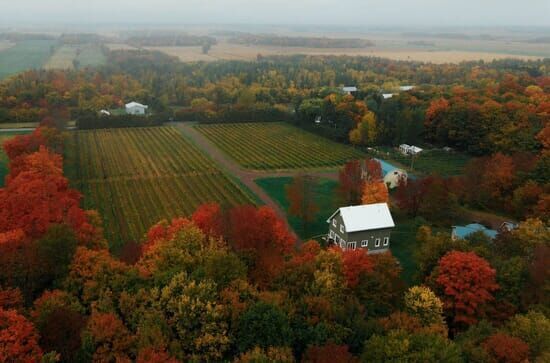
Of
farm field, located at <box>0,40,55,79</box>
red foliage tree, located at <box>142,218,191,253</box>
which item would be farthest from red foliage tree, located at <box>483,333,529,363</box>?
farm field, located at <box>0,40,55,79</box>

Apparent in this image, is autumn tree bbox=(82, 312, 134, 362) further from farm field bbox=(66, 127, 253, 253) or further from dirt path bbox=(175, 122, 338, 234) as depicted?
dirt path bbox=(175, 122, 338, 234)

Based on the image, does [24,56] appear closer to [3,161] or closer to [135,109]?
[135,109]

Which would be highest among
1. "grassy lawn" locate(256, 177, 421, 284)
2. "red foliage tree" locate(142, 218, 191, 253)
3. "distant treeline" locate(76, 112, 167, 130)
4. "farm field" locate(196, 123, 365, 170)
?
"red foliage tree" locate(142, 218, 191, 253)

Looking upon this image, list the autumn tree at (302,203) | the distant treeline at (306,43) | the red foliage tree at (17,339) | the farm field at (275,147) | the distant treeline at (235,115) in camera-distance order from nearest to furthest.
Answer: the red foliage tree at (17,339) → the autumn tree at (302,203) → the farm field at (275,147) → the distant treeline at (235,115) → the distant treeline at (306,43)

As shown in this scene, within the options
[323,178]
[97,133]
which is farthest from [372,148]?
[97,133]

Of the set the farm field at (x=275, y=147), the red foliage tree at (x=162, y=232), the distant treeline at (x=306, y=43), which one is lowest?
the farm field at (x=275, y=147)

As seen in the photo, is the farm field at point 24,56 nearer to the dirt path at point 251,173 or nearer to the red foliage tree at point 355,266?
the dirt path at point 251,173

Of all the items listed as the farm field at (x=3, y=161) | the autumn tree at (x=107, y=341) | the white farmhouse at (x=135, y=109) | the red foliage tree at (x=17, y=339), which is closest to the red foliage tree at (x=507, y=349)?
the autumn tree at (x=107, y=341)
